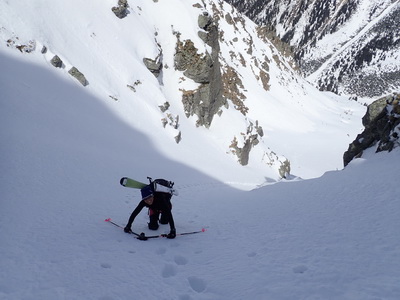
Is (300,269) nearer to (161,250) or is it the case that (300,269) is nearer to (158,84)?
(161,250)

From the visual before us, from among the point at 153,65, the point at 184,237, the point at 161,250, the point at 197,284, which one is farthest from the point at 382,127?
the point at 153,65

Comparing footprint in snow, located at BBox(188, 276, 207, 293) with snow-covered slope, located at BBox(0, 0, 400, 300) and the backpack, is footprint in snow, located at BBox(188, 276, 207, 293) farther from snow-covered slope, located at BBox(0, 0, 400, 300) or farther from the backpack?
the backpack

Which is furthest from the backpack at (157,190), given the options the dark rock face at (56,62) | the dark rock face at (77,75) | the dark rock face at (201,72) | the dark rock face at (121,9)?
the dark rock face at (121,9)

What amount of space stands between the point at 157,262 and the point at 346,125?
67.0 metres

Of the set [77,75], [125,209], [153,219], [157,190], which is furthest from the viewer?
[77,75]

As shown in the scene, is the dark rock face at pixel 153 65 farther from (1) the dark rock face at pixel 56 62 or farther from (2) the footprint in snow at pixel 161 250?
(2) the footprint in snow at pixel 161 250

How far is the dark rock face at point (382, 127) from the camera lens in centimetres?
1211

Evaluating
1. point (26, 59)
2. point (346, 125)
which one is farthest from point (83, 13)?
point (346, 125)

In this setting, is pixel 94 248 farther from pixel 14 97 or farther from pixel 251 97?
pixel 251 97

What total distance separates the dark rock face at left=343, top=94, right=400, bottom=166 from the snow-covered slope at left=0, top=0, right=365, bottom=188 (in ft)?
35.3

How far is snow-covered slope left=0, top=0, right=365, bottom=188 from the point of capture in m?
19.8

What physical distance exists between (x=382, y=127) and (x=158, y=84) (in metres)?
20.6

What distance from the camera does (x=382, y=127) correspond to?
1360 centimetres

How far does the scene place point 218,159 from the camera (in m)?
28.3
